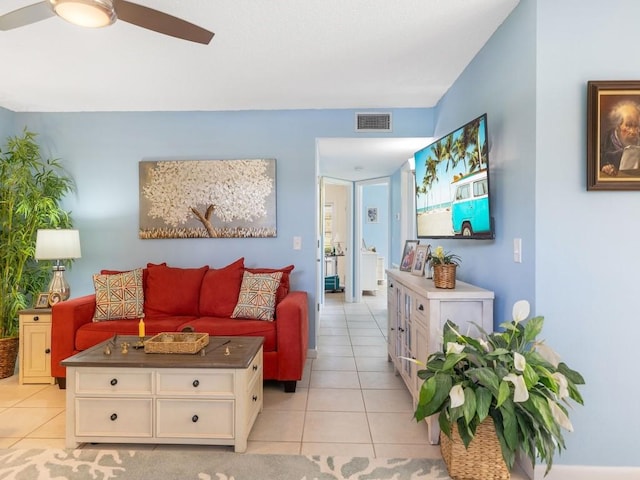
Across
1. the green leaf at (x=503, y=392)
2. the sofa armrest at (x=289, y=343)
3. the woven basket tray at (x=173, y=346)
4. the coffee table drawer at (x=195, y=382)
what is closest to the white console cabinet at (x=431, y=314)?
the green leaf at (x=503, y=392)

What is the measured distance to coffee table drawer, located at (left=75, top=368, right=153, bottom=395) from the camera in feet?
6.90

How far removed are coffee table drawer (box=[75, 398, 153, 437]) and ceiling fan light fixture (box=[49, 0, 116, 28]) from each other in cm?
193

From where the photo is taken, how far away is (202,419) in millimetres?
2098

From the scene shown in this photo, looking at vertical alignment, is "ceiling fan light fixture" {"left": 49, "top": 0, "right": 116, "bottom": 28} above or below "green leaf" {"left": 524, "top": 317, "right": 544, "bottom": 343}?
above

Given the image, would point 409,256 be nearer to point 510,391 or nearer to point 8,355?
point 510,391

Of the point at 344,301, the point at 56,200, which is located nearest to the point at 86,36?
the point at 56,200

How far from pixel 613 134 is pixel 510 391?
1312mm

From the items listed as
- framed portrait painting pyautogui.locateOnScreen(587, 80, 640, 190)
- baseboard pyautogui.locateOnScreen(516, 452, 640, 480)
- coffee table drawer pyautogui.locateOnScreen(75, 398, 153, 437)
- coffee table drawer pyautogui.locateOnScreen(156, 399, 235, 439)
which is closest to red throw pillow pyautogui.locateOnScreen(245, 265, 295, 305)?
coffee table drawer pyautogui.locateOnScreen(156, 399, 235, 439)

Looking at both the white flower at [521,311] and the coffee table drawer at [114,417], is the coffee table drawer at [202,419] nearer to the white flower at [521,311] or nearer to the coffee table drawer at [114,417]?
the coffee table drawer at [114,417]

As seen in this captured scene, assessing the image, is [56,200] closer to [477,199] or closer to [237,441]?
[237,441]

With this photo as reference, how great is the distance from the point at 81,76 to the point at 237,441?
2954 mm

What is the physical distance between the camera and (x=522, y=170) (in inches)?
77.9

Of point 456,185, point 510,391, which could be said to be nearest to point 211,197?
point 456,185

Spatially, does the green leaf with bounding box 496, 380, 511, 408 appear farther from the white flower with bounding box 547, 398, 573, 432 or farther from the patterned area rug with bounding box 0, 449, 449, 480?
the patterned area rug with bounding box 0, 449, 449, 480
